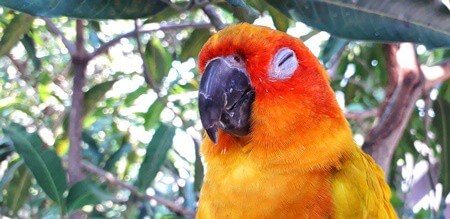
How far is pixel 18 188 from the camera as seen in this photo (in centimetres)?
134

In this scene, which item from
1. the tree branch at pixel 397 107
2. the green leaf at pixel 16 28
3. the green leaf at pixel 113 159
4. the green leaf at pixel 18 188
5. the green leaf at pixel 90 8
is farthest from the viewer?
the green leaf at pixel 113 159

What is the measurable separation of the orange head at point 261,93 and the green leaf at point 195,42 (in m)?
0.45

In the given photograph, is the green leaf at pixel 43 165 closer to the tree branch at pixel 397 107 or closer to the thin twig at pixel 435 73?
the tree branch at pixel 397 107

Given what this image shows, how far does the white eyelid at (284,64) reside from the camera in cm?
75

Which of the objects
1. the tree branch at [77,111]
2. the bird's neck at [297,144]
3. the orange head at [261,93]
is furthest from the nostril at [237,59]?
the tree branch at [77,111]

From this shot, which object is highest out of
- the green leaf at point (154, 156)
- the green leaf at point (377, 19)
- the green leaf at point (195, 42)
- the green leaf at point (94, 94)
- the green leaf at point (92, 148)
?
the green leaf at point (377, 19)

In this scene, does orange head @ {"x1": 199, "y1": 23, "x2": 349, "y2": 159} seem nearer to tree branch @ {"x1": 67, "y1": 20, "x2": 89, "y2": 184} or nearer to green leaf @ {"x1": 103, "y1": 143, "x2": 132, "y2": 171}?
tree branch @ {"x1": 67, "y1": 20, "x2": 89, "y2": 184}

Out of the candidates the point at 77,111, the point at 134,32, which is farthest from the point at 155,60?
the point at 77,111

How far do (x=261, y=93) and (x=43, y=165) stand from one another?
574mm

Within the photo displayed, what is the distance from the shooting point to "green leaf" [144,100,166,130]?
1.40 m

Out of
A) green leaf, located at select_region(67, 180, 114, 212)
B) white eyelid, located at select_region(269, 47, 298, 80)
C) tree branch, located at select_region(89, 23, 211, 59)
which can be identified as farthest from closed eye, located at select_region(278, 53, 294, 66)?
green leaf, located at select_region(67, 180, 114, 212)

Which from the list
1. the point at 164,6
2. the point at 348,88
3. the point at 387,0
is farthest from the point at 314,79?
the point at 348,88

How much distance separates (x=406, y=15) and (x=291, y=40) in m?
0.20

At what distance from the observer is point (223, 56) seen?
2.50ft
